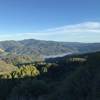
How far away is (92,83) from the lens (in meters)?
24.8

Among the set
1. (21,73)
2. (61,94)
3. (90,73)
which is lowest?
(21,73)

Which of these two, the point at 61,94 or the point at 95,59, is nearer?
the point at 61,94

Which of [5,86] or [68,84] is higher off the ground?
[68,84]

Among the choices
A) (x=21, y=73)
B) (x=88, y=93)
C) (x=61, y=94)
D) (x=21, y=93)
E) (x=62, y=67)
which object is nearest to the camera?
(x=88, y=93)

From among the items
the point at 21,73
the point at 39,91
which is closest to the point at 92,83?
the point at 39,91

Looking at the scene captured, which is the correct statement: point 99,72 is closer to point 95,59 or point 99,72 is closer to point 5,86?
point 95,59

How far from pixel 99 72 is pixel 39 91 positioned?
15.8m

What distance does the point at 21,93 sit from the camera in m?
39.7

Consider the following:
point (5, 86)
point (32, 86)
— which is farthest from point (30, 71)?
point (32, 86)

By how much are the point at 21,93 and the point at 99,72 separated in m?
16.8

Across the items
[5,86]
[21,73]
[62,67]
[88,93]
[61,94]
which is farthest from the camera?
[62,67]

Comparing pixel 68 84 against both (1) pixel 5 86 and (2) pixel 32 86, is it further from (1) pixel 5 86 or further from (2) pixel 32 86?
(1) pixel 5 86

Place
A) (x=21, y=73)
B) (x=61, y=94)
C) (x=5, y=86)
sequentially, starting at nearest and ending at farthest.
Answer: (x=61, y=94), (x=5, y=86), (x=21, y=73)

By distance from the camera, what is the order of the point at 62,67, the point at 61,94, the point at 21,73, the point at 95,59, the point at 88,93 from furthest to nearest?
the point at 62,67 → the point at 21,73 → the point at 95,59 → the point at 61,94 → the point at 88,93
